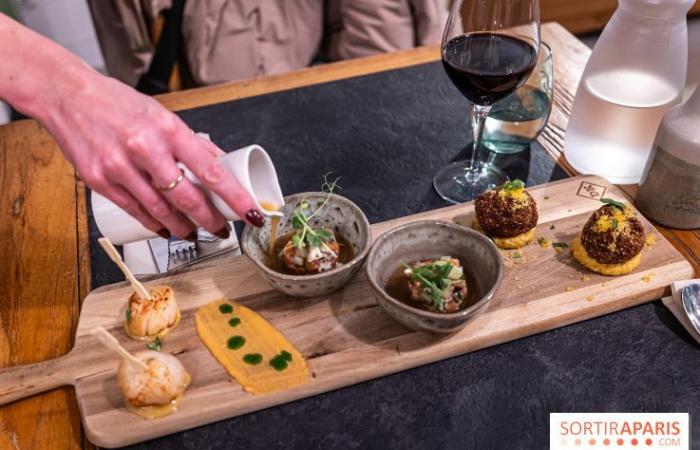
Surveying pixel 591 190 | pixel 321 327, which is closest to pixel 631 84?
pixel 591 190

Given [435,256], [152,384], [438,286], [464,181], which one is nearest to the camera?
[152,384]

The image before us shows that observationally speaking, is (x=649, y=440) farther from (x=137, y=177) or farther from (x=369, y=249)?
(x=137, y=177)

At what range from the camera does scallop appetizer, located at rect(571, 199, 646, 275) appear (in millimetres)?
1064

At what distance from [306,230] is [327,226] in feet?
0.34

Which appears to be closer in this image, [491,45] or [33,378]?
[33,378]

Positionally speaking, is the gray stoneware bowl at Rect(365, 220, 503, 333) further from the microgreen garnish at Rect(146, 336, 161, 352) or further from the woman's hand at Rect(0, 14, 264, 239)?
the microgreen garnish at Rect(146, 336, 161, 352)

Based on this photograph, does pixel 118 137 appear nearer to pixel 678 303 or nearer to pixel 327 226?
pixel 327 226

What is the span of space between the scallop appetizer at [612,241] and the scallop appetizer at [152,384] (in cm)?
73

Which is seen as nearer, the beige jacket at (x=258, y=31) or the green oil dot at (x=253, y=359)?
the green oil dot at (x=253, y=359)

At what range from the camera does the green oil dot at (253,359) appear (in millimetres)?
976

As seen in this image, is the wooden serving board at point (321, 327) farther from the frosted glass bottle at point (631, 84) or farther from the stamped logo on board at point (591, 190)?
the frosted glass bottle at point (631, 84)

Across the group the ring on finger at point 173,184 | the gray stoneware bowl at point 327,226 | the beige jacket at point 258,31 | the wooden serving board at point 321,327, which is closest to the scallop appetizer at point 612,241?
the wooden serving board at point 321,327

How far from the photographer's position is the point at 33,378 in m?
0.96

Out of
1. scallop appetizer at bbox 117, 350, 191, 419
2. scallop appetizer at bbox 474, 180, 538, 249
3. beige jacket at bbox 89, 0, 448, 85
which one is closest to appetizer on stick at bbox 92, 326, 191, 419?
scallop appetizer at bbox 117, 350, 191, 419
